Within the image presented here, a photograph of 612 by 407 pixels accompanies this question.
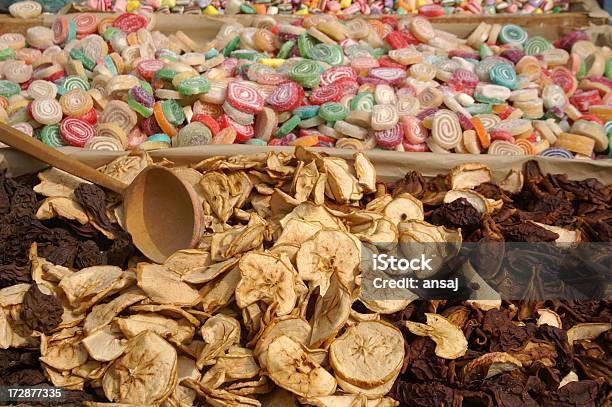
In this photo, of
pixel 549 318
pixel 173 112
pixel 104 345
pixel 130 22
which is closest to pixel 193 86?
pixel 173 112

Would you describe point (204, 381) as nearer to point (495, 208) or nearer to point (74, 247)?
point (74, 247)

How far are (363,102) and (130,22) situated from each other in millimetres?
1271

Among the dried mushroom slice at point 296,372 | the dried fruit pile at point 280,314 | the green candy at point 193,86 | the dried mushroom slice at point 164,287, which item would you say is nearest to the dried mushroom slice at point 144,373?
the dried fruit pile at point 280,314

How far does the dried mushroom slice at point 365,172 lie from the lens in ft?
6.59

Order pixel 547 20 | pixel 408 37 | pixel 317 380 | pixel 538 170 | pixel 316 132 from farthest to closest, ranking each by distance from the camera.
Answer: pixel 547 20, pixel 408 37, pixel 316 132, pixel 538 170, pixel 317 380

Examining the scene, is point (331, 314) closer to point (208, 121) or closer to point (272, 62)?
point (208, 121)

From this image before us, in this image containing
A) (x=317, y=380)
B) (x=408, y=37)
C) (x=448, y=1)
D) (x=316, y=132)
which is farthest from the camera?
(x=448, y=1)

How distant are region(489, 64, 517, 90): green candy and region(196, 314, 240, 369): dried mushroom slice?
1631 millimetres

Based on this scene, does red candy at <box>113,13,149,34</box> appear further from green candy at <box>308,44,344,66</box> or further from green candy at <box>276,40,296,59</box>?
green candy at <box>308,44,344,66</box>

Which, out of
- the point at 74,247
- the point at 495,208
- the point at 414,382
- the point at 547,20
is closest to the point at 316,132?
the point at 495,208

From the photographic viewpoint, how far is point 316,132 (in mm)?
2396

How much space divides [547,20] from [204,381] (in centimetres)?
283

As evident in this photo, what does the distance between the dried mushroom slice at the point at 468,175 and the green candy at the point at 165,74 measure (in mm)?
1109

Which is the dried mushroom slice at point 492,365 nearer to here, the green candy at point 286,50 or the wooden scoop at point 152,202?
the wooden scoop at point 152,202
